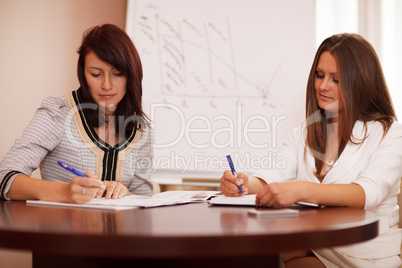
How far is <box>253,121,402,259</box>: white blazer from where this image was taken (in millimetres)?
1262

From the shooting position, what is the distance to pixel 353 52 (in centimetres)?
154

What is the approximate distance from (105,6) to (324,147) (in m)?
1.66

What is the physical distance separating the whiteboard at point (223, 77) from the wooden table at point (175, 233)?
1370 millimetres

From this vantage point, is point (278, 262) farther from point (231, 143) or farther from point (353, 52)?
point (231, 143)

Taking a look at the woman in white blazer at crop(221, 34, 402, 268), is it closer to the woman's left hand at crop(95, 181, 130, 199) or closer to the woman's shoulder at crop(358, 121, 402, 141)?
the woman's shoulder at crop(358, 121, 402, 141)

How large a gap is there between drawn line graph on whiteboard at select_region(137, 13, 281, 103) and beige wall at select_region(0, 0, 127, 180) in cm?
40

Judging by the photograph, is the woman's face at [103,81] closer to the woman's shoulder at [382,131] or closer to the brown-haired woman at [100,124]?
the brown-haired woman at [100,124]

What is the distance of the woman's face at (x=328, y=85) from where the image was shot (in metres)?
1.57

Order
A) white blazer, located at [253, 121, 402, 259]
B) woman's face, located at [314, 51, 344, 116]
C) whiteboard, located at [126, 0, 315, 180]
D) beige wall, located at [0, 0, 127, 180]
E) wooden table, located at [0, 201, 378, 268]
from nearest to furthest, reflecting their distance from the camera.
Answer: wooden table, located at [0, 201, 378, 268]
white blazer, located at [253, 121, 402, 259]
woman's face, located at [314, 51, 344, 116]
beige wall, located at [0, 0, 127, 180]
whiteboard, located at [126, 0, 315, 180]

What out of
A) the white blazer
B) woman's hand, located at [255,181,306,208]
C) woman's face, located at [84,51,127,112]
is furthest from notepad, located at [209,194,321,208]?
woman's face, located at [84,51,127,112]

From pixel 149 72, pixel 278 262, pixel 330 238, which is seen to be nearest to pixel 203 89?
pixel 149 72

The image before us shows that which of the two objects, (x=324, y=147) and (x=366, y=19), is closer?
(x=324, y=147)

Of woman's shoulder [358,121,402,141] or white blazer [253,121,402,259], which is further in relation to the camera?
woman's shoulder [358,121,402,141]

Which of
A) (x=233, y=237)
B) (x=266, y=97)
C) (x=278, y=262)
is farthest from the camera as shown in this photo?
(x=266, y=97)
